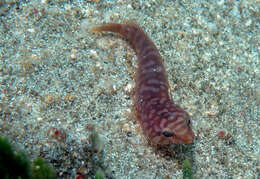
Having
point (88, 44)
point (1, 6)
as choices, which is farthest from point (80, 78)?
point (1, 6)

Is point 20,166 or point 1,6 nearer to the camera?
point 20,166

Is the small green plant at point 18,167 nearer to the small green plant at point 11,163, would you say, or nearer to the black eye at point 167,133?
the small green plant at point 11,163

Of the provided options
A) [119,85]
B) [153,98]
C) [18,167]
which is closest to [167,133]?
[153,98]

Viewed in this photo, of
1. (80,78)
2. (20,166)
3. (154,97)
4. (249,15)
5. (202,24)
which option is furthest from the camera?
(249,15)

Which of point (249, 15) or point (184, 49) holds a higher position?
point (249, 15)

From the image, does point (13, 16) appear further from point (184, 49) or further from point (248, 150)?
point (248, 150)

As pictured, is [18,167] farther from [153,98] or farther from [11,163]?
[153,98]

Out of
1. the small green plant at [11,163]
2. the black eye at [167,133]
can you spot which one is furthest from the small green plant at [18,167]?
the black eye at [167,133]
